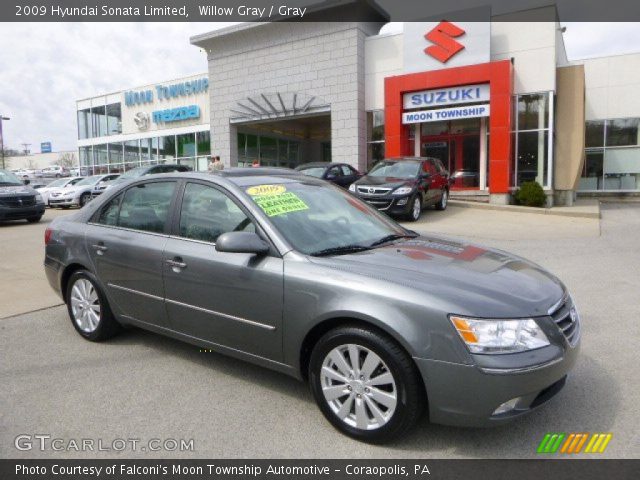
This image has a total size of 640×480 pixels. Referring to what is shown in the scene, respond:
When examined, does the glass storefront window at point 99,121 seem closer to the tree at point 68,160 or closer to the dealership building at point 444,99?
the dealership building at point 444,99

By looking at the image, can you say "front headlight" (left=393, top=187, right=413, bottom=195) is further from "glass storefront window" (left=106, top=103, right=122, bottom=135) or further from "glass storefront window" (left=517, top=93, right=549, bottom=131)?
"glass storefront window" (left=106, top=103, right=122, bottom=135)

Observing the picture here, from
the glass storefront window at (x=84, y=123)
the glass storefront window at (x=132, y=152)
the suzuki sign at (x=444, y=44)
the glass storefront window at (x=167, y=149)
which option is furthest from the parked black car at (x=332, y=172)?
the glass storefront window at (x=84, y=123)

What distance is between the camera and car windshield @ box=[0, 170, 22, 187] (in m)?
14.9

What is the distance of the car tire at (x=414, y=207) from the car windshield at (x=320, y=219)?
8.93m

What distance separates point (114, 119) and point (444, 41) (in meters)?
24.4

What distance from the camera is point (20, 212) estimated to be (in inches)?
565

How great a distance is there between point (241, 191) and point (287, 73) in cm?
2077

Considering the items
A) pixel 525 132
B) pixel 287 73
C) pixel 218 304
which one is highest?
pixel 287 73

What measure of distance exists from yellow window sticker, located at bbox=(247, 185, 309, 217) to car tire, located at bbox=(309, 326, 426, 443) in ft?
3.39

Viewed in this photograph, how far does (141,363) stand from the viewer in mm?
4148

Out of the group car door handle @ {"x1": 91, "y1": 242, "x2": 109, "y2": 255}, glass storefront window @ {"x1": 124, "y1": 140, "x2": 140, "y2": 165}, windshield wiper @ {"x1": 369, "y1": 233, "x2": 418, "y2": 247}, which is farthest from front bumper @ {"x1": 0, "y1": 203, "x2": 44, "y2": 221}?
glass storefront window @ {"x1": 124, "y1": 140, "x2": 140, "y2": 165}

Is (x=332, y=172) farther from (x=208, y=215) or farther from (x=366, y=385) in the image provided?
(x=366, y=385)

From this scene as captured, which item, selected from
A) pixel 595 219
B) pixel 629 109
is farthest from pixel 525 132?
pixel 629 109

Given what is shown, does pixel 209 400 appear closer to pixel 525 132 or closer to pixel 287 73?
pixel 525 132
